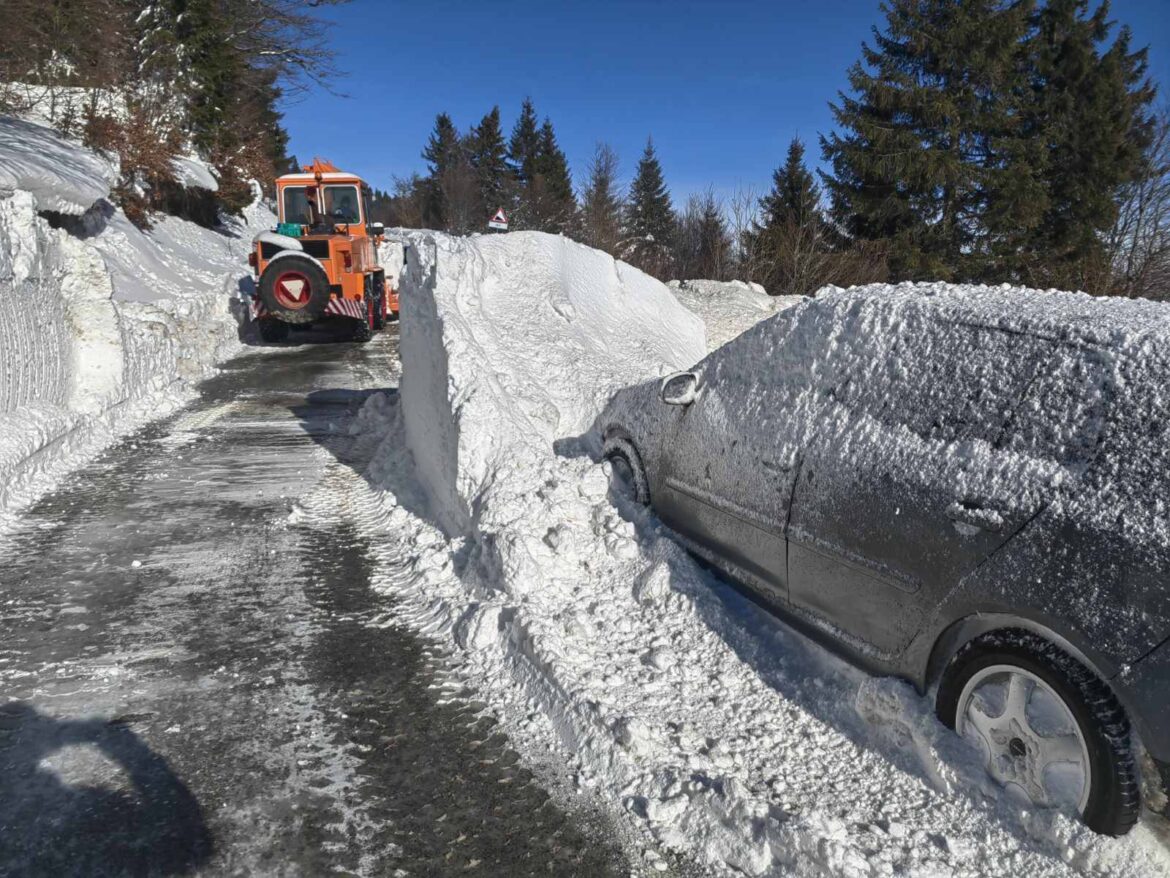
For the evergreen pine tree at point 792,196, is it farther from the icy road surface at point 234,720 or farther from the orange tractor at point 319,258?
the icy road surface at point 234,720

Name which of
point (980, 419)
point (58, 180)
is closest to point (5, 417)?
point (58, 180)

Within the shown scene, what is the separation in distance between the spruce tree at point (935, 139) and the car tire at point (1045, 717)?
22.1 meters

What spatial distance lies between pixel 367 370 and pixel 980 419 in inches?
411

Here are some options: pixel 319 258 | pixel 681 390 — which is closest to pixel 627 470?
pixel 681 390

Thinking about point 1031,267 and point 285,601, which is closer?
point 285,601

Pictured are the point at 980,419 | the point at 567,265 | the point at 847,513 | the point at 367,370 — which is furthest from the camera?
the point at 367,370

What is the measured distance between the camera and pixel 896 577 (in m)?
3.05

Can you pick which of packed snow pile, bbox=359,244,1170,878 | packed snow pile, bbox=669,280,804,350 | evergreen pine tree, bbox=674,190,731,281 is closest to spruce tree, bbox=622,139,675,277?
evergreen pine tree, bbox=674,190,731,281

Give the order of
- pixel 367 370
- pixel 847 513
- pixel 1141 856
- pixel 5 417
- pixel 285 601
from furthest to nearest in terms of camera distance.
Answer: pixel 367 370 < pixel 5 417 < pixel 285 601 < pixel 847 513 < pixel 1141 856

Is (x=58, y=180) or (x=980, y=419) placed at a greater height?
(x=58, y=180)

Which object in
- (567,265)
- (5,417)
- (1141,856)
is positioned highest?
(567,265)

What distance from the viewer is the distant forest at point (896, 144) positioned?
62.7 feet

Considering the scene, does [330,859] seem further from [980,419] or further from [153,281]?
[153,281]

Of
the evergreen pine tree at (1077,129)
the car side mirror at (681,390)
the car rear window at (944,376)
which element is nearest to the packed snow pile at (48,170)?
the car side mirror at (681,390)
